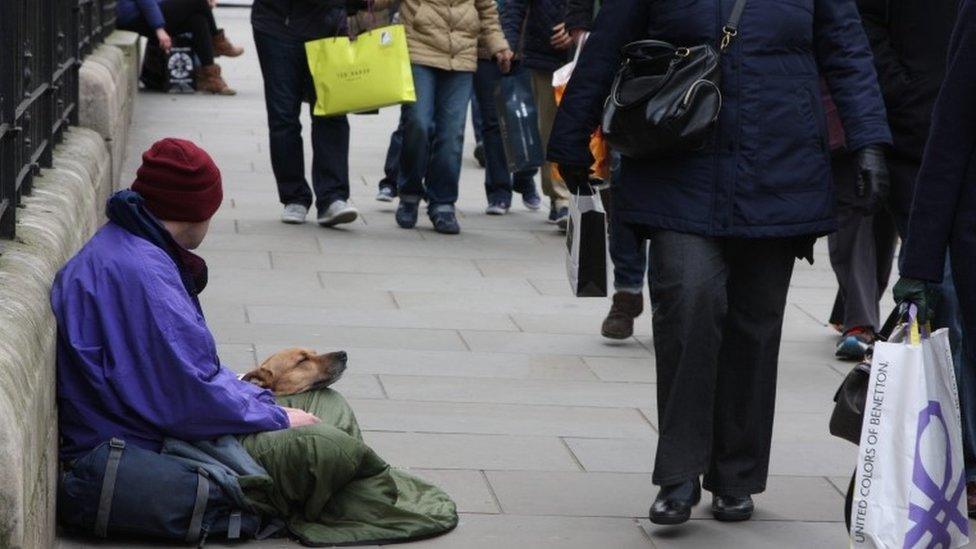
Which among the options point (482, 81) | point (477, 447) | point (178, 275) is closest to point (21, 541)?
point (178, 275)

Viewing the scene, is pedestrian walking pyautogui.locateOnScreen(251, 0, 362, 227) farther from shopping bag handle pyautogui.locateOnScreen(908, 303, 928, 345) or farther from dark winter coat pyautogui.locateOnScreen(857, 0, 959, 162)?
shopping bag handle pyautogui.locateOnScreen(908, 303, 928, 345)

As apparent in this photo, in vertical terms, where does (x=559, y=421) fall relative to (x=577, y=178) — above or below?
below

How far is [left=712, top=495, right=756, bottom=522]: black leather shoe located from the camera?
16.0 ft

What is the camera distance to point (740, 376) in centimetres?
482

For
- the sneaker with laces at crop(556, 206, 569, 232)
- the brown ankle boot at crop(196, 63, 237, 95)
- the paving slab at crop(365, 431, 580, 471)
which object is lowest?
the brown ankle boot at crop(196, 63, 237, 95)

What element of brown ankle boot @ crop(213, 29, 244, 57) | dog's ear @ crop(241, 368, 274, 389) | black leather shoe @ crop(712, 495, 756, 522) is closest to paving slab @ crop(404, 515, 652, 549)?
black leather shoe @ crop(712, 495, 756, 522)

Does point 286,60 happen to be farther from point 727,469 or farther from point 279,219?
point 727,469

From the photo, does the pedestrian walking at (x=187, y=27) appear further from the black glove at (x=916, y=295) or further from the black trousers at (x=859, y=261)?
the black glove at (x=916, y=295)

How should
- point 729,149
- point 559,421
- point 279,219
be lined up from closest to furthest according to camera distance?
point 729,149 < point 559,421 < point 279,219

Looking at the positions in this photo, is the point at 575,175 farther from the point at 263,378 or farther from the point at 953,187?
the point at 953,187

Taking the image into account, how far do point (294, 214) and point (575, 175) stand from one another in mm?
5177

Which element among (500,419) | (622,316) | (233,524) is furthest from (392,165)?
(233,524)

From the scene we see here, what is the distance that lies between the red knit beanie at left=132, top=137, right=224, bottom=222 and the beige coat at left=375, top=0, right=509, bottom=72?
505 cm

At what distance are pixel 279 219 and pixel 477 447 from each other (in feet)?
15.6
